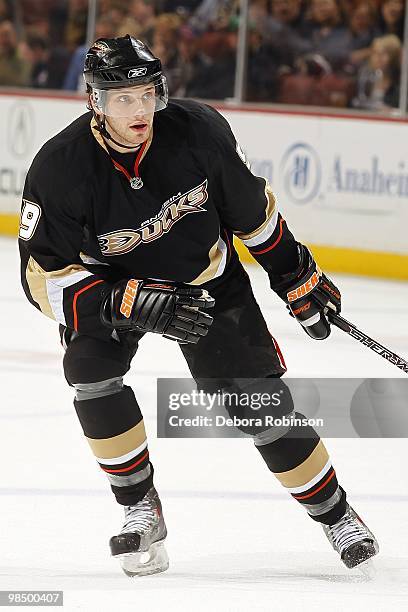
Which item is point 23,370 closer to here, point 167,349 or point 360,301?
point 167,349

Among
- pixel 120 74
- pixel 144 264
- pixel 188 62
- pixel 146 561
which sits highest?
pixel 188 62

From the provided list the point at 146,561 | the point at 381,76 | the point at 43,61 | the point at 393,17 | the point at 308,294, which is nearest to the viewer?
the point at 146,561

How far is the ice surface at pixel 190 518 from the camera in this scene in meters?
2.38

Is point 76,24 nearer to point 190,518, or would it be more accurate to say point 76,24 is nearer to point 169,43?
point 169,43

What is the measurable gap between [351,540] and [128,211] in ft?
2.51

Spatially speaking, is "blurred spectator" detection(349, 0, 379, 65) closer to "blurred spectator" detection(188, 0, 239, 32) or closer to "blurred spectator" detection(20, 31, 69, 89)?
"blurred spectator" detection(188, 0, 239, 32)

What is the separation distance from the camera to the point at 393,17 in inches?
254

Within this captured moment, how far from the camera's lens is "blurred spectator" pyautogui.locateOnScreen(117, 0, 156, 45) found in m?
7.30

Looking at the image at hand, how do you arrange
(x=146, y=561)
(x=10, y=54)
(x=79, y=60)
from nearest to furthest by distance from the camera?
(x=146, y=561) < (x=79, y=60) < (x=10, y=54)

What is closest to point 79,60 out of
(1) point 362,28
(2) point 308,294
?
(1) point 362,28

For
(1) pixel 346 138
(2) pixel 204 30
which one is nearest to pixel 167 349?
(1) pixel 346 138

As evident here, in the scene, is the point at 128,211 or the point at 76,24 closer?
the point at 128,211

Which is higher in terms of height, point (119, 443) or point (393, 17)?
point (393, 17)

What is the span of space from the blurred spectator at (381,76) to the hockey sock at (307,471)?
166 inches
